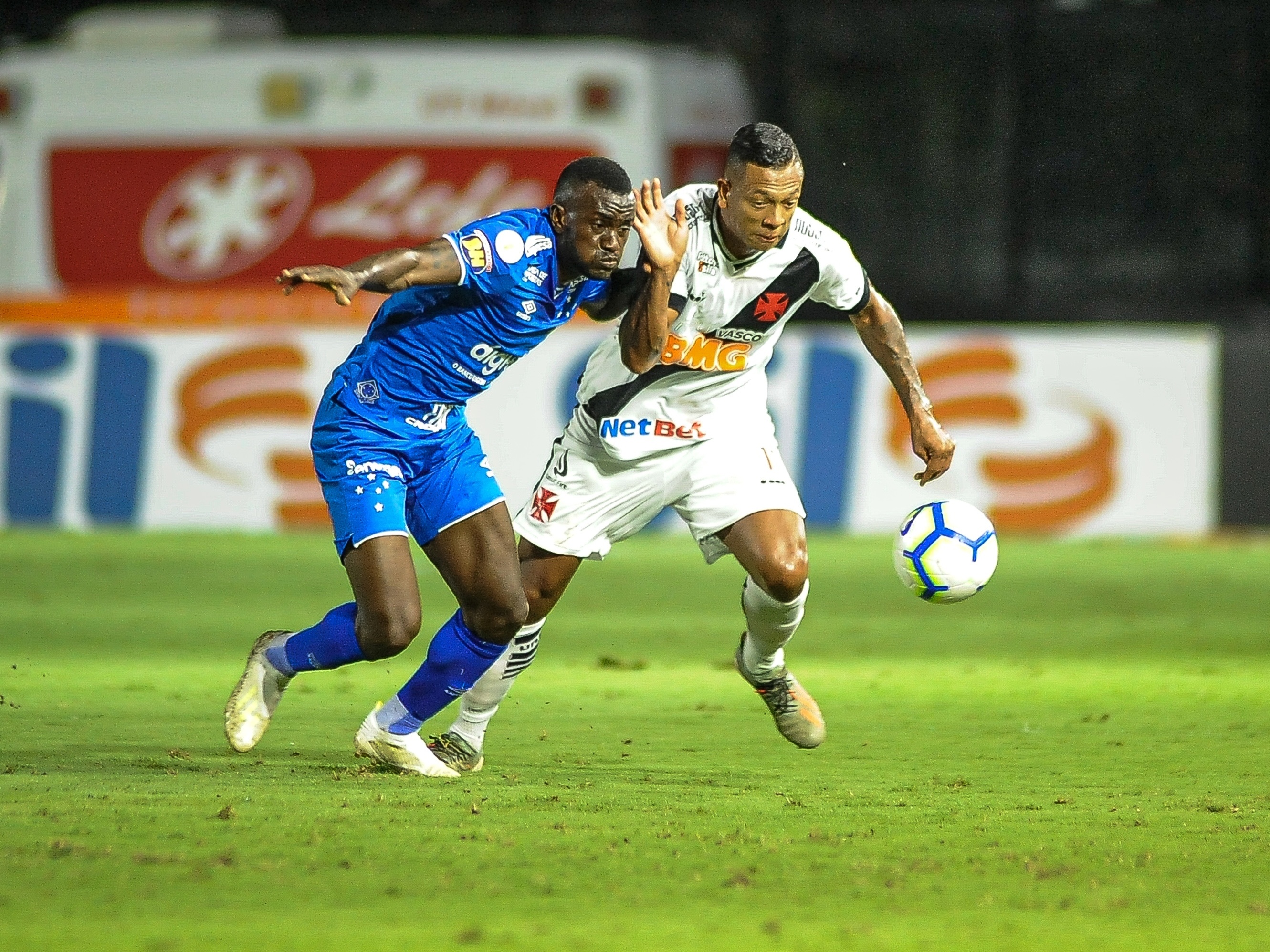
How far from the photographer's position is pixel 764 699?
6.49 m

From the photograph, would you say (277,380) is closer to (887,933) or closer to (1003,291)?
(1003,291)

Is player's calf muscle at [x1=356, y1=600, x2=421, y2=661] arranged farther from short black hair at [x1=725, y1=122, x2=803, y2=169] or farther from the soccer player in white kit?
short black hair at [x1=725, y1=122, x2=803, y2=169]

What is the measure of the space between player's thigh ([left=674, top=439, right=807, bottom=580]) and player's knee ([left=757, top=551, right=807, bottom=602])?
6 cm

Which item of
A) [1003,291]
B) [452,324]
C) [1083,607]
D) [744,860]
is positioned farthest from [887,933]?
[1003,291]

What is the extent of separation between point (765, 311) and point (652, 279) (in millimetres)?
590

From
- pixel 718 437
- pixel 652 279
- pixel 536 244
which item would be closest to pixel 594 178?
pixel 536 244

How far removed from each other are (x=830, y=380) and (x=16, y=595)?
5.53 meters

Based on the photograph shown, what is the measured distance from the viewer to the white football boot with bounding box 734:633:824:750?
6434 millimetres

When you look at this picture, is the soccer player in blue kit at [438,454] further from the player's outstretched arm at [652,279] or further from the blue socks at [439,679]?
the player's outstretched arm at [652,279]

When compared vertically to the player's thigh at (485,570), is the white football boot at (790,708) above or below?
below

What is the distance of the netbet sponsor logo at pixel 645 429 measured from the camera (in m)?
6.54

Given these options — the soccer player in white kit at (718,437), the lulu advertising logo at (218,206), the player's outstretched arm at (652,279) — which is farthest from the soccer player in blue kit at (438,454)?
the lulu advertising logo at (218,206)

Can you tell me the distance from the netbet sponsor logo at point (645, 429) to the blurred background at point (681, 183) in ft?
21.5

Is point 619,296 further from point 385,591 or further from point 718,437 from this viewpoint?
point 385,591
